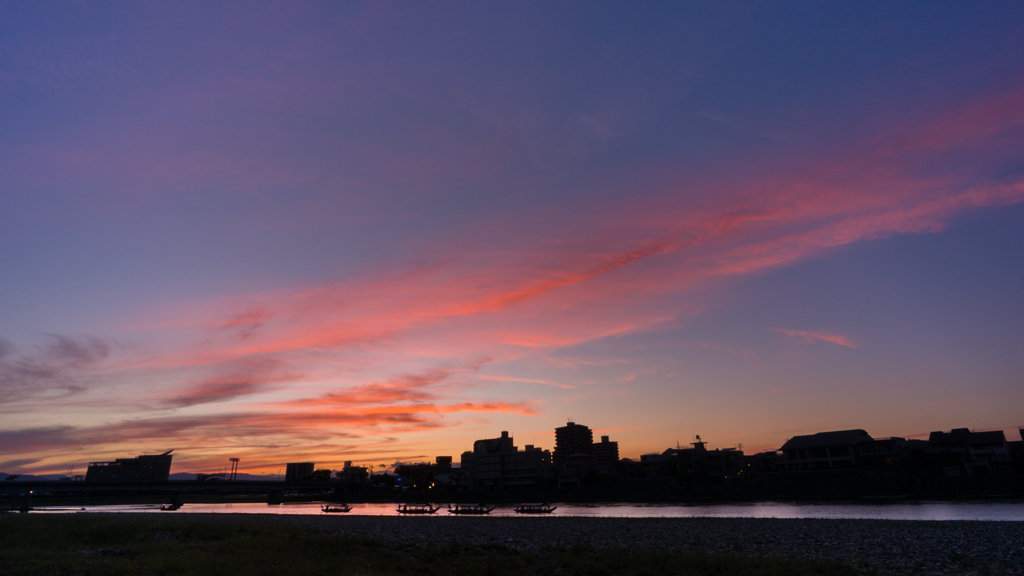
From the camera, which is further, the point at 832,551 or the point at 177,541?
the point at 177,541

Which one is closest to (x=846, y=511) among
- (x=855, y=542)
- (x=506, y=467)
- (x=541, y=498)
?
(x=855, y=542)

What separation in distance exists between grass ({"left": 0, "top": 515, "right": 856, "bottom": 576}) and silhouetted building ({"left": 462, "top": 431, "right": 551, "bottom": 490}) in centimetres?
12780

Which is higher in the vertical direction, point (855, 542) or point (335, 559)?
point (855, 542)

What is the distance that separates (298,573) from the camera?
24.0 m

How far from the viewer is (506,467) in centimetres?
16212

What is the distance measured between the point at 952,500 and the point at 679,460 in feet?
214

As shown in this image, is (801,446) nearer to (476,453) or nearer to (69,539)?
(476,453)

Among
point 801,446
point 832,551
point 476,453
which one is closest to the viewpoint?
point 832,551

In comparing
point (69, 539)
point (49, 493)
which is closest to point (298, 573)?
point (69, 539)

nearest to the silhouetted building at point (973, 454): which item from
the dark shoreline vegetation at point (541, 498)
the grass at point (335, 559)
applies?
the dark shoreline vegetation at point (541, 498)

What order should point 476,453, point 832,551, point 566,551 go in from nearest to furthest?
point 832,551 → point 566,551 → point 476,453

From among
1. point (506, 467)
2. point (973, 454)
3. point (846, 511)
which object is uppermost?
point (973, 454)

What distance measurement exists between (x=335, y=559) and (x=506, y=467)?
140 meters

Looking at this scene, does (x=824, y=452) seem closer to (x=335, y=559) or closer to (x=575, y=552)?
(x=575, y=552)
